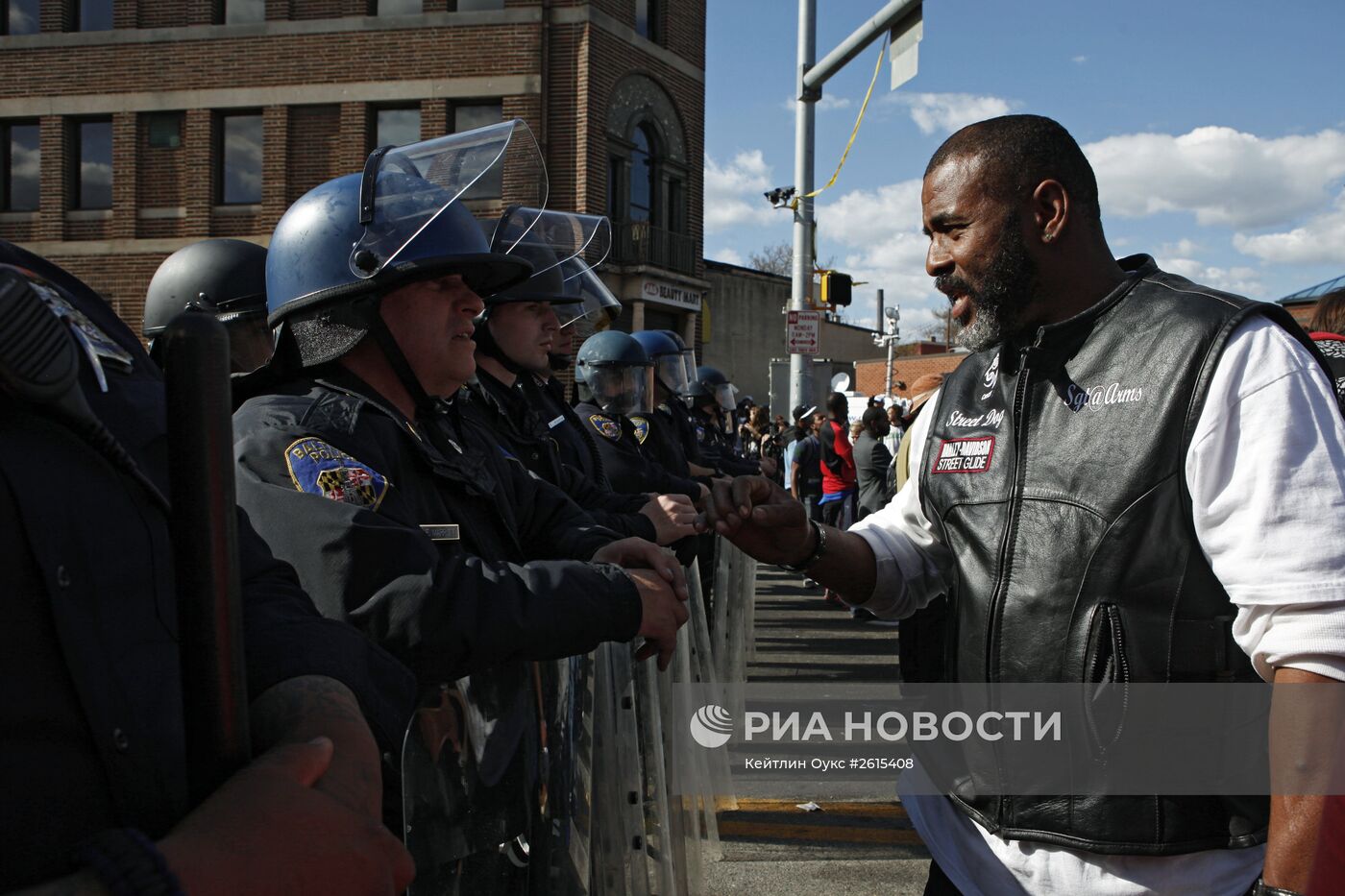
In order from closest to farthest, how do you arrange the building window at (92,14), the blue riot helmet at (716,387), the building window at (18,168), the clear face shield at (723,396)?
1. the blue riot helmet at (716,387)
2. the clear face shield at (723,396)
3. the building window at (92,14)
4. the building window at (18,168)

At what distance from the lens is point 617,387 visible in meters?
6.18

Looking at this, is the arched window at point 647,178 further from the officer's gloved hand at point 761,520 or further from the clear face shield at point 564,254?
the officer's gloved hand at point 761,520

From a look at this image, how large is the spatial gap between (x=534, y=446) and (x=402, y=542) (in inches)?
81.2

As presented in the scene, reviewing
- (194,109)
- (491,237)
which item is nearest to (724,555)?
(491,237)

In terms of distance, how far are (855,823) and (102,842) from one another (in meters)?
4.40

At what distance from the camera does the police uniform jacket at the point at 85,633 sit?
0.82 meters

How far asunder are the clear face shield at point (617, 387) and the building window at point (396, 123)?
54.5 feet

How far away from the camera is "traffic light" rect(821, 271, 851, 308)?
13398 millimetres

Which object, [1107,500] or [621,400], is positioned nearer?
[1107,500]

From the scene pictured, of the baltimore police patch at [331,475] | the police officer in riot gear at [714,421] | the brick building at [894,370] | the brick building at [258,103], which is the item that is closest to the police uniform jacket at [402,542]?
the baltimore police patch at [331,475]

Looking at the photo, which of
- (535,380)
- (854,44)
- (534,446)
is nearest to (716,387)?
(854,44)

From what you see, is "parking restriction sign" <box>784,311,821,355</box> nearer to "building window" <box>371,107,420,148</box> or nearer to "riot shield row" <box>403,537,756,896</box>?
"riot shield row" <box>403,537,756,896</box>

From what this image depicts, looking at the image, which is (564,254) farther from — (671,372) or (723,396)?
→ (723,396)

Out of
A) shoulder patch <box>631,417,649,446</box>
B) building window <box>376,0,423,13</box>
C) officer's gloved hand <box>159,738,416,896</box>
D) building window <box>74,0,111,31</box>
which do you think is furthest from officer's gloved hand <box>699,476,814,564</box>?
building window <box>74,0,111,31</box>
